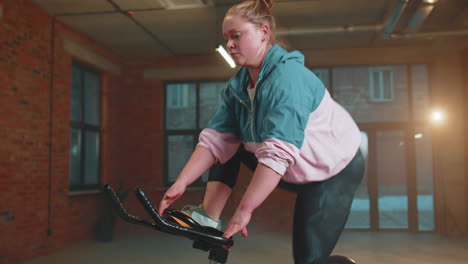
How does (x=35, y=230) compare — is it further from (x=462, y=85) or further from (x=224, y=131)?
(x=462, y=85)

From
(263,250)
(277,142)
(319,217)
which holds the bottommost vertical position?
(263,250)

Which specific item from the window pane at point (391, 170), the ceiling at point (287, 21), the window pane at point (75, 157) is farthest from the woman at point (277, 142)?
the window pane at point (391, 170)

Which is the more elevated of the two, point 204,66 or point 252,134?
point 204,66

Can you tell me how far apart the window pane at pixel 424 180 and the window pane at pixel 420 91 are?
29cm

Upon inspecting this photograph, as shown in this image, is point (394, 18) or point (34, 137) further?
point (394, 18)

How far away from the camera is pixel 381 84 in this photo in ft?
24.3

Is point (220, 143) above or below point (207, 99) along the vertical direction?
below

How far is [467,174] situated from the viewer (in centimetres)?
688

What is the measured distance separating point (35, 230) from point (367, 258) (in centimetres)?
409

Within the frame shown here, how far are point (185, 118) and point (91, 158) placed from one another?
177cm

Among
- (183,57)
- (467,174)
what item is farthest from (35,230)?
(467,174)

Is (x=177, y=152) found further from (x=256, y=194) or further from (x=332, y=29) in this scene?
(x=256, y=194)

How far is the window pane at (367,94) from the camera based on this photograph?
739cm

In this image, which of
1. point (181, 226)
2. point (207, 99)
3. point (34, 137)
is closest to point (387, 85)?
point (207, 99)
